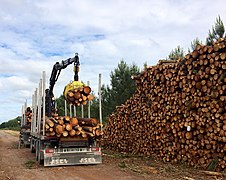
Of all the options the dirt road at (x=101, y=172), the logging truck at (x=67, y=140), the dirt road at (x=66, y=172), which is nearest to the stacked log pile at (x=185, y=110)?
the dirt road at (x=101, y=172)

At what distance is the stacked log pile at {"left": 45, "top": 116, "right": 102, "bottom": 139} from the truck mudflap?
2.04ft

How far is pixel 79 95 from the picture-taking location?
11.6 meters

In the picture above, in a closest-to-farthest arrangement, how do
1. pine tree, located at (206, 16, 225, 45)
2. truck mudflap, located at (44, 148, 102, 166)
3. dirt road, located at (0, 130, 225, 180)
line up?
dirt road, located at (0, 130, 225, 180)
truck mudflap, located at (44, 148, 102, 166)
pine tree, located at (206, 16, 225, 45)

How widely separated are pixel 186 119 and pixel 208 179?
103 inches

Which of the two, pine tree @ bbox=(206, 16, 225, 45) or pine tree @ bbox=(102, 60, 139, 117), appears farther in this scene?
pine tree @ bbox=(102, 60, 139, 117)

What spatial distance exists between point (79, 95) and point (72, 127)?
123 centimetres

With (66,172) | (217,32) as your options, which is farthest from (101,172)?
(217,32)

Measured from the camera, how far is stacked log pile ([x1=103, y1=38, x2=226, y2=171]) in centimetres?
964

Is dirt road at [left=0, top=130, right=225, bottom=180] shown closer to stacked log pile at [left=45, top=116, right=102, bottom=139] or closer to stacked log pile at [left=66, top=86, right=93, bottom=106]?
stacked log pile at [left=45, top=116, right=102, bottom=139]

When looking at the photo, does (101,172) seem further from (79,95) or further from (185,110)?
(185,110)

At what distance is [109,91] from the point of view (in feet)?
92.0

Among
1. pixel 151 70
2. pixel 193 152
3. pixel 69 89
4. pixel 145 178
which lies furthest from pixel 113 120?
pixel 145 178

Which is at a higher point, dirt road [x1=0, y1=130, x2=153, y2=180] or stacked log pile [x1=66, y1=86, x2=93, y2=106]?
stacked log pile [x1=66, y1=86, x2=93, y2=106]

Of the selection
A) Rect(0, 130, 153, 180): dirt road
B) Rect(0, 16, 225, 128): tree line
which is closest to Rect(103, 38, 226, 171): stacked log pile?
Rect(0, 130, 153, 180): dirt road
